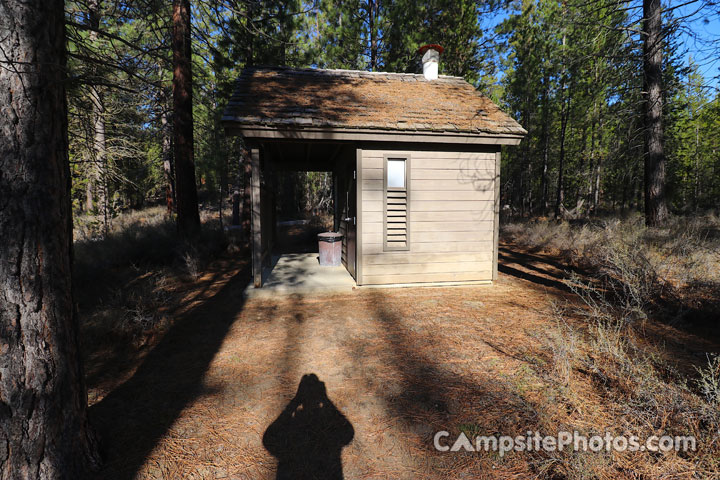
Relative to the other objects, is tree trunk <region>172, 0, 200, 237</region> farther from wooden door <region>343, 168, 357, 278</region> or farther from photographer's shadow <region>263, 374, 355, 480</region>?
photographer's shadow <region>263, 374, 355, 480</region>

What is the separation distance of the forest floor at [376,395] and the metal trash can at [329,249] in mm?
2864

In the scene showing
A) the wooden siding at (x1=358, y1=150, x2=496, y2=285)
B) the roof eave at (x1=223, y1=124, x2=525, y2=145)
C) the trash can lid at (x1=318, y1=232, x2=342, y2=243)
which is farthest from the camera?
the trash can lid at (x1=318, y1=232, x2=342, y2=243)

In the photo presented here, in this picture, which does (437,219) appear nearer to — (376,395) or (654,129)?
(376,395)

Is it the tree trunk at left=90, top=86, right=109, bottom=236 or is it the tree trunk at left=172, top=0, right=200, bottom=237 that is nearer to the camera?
the tree trunk at left=90, top=86, right=109, bottom=236

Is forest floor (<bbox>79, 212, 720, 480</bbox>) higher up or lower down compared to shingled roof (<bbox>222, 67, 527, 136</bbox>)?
lower down

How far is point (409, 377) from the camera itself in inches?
129

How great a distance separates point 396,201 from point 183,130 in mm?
5680

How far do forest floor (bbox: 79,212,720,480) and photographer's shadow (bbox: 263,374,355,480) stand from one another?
11 millimetres

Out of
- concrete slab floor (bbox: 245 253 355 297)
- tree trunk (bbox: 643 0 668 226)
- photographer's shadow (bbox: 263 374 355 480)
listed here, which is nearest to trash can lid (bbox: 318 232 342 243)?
concrete slab floor (bbox: 245 253 355 297)

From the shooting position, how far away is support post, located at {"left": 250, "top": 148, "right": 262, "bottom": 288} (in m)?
5.77

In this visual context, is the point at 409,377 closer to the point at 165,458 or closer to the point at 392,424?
the point at 392,424

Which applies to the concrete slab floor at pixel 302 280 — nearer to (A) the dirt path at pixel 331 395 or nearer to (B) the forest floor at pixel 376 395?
(A) the dirt path at pixel 331 395

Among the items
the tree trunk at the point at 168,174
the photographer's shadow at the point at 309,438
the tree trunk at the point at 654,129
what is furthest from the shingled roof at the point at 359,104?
the tree trunk at the point at 168,174

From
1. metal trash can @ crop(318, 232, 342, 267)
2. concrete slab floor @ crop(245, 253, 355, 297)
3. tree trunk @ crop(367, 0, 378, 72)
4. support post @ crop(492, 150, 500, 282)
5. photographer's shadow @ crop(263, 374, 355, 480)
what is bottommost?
photographer's shadow @ crop(263, 374, 355, 480)
